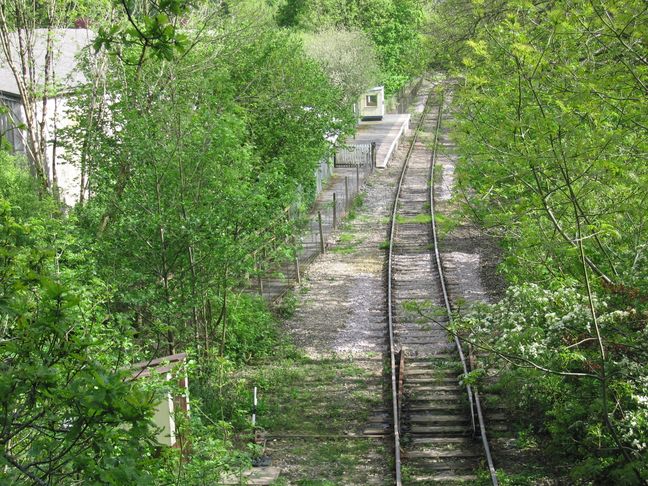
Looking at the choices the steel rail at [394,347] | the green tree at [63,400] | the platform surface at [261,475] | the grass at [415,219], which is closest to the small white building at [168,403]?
the platform surface at [261,475]

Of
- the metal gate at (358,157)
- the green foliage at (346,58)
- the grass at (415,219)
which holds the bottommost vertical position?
the grass at (415,219)

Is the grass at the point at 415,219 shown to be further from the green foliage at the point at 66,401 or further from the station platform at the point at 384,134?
the green foliage at the point at 66,401

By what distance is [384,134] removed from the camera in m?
56.2

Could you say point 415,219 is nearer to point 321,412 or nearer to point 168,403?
point 321,412

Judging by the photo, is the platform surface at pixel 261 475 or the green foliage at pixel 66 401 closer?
the green foliage at pixel 66 401

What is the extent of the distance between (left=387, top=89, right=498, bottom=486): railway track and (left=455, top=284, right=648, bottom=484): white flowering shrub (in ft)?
3.49

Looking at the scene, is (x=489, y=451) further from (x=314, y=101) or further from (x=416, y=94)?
(x=416, y=94)

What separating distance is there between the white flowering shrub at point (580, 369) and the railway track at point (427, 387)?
1063mm

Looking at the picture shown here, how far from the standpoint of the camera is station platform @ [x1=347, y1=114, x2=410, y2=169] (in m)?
48.6

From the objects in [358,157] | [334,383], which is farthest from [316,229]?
[358,157]

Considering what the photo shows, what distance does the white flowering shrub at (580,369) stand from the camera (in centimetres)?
1060

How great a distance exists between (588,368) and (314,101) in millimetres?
15599

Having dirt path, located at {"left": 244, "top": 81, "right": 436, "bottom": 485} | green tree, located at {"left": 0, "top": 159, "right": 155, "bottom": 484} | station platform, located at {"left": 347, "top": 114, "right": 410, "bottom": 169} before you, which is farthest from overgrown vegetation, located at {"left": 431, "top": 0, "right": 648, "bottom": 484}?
station platform, located at {"left": 347, "top": 114, "right": 410, "bottom": 169}

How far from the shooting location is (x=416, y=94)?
83.0 meters
